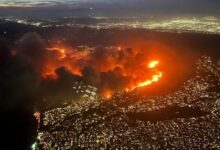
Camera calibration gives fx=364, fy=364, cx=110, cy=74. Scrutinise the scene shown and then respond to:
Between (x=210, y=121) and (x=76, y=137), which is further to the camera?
(x=210, y=121)

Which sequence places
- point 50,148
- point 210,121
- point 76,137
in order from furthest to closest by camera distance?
point 210,121 → point 76,137 → point 50,148

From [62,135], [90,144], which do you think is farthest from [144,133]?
[62,135]

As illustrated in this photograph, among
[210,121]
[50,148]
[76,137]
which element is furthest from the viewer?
[210,121]

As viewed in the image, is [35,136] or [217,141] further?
[35,136]

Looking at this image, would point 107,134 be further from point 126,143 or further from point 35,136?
point 35,136

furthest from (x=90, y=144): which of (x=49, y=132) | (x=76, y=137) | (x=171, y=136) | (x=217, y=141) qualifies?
(x=217, y=141)

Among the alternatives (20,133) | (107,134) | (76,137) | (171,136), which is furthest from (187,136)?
(20,133)

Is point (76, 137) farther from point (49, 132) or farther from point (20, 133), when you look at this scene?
point (20, 133)
